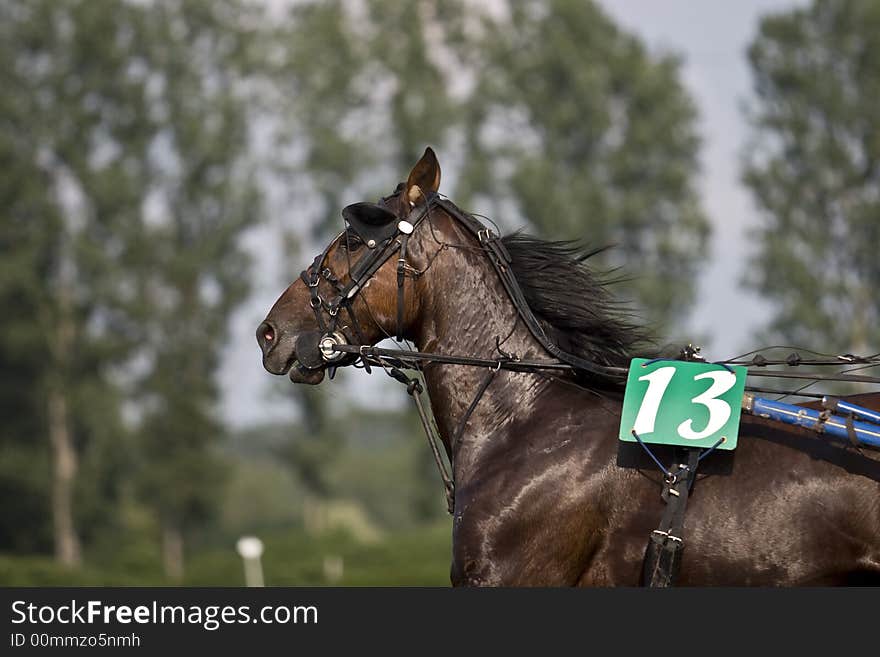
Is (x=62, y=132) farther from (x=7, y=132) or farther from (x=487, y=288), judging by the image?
(x=487, y=288)

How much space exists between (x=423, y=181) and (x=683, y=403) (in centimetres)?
167

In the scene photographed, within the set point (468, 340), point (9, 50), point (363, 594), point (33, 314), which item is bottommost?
point (363, 594)

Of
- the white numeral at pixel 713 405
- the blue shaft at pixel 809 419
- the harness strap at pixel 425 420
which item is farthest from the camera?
the harness strap at pixel 425 420

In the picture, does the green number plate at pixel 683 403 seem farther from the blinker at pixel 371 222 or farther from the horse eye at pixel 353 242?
→ the horse eye at pixel 353 242

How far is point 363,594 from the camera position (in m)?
4.74

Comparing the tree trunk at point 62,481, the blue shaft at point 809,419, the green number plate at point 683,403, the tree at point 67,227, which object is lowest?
the blue shaft at point 809,419

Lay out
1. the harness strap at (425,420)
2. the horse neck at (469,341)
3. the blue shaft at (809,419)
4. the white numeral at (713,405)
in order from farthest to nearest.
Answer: the harness strap at (425,420)
the horse neck at (469,341)
the white numeral at (713,405)
the blue shaft at (809,419)

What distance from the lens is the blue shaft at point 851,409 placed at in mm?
5168

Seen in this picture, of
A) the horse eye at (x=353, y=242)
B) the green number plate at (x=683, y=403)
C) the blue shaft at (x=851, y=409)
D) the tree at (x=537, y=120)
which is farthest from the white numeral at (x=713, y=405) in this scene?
the tree at (x=537, y=120)

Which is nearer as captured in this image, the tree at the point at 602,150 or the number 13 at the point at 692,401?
the number 13 at the point at 692,401

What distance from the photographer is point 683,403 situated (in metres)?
5.38

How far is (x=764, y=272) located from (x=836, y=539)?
25626mm

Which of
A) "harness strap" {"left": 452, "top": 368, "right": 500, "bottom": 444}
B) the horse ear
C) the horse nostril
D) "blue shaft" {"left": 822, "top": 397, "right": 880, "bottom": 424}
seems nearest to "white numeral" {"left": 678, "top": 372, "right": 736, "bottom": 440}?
"blue shaft" {"left": 822, "top": 397, "right": 880, "bottom": 424}

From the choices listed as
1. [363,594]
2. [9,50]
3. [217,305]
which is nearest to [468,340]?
[363,594]
